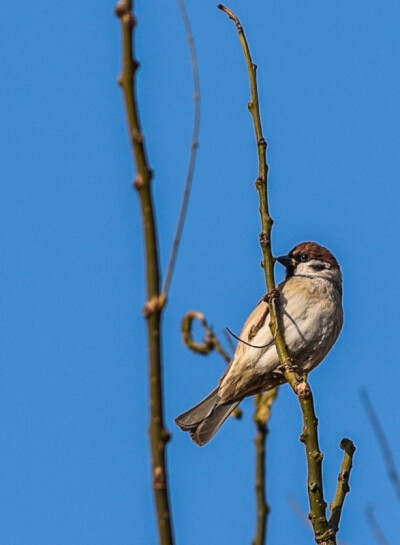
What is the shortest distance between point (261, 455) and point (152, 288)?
6.49 ft

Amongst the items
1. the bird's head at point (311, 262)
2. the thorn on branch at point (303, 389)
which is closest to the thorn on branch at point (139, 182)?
the thorn on branch at point (303, 389)

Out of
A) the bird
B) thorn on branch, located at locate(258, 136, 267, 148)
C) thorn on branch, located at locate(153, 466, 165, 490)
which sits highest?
the bird

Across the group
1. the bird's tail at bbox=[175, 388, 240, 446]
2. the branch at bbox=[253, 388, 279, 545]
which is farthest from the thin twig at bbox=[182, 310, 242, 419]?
the bird's tail at bbox=[175, 388, 240, 446]

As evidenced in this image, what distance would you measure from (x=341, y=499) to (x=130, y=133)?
205 cm

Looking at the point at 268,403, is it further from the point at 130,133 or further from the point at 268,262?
the point at 130,133

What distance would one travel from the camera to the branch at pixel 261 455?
3.01m

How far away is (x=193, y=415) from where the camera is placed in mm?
6184

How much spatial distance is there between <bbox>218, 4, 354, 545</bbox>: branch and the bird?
2.22 metres

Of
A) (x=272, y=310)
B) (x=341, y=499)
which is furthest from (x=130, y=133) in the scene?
(x=272, y=310)

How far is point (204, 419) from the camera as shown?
6.18m

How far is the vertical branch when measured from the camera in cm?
156

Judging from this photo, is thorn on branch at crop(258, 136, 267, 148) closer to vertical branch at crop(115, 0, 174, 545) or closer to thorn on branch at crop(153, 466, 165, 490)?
vertical branch at crop(115, 0, 174, 545)

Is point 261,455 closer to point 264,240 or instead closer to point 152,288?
point 264,240

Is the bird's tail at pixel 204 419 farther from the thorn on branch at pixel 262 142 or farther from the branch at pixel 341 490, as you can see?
the thorn on branch at pixel 262 142
